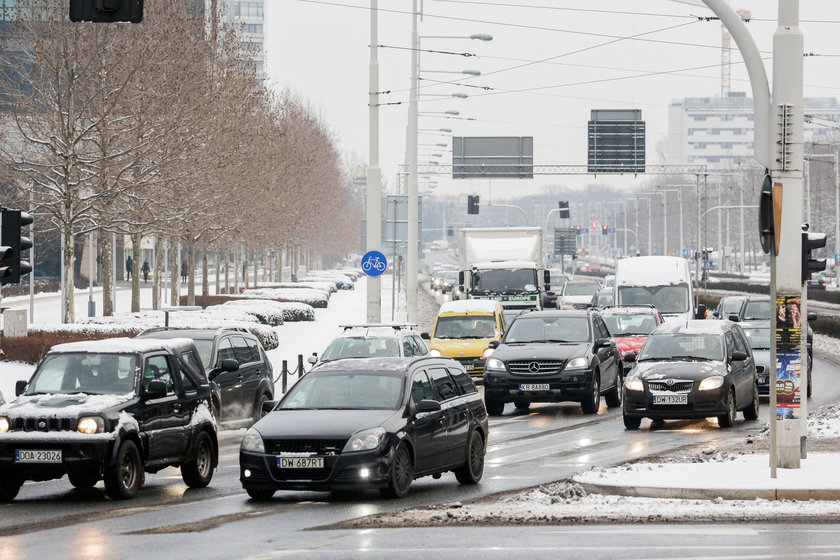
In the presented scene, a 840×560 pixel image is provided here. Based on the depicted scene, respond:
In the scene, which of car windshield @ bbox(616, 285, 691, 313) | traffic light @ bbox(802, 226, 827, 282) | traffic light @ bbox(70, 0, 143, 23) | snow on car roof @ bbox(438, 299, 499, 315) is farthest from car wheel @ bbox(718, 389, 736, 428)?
car windshield @ bbox(616, 285, 691, 313)

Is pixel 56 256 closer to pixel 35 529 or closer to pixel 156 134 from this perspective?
pixel 156 134

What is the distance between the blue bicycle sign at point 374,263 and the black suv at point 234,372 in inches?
492

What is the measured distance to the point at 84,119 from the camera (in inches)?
1524

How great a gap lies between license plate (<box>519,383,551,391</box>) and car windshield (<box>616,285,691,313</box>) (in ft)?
48.1

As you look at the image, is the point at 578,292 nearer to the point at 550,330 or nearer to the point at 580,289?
the point at 580,289

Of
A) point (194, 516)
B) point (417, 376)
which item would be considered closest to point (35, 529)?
point (194, 516)

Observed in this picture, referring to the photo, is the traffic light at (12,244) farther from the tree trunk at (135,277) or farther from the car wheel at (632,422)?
the tree trunk at (135,277)

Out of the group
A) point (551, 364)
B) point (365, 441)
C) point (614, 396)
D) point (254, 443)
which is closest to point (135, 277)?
point (614, 396)

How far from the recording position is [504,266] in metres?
46.8

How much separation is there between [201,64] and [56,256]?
53343 millimetres

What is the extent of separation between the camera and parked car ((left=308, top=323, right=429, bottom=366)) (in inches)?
1101

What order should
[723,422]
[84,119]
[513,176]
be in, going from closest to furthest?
[723,422] → [84,119] → [513,176]

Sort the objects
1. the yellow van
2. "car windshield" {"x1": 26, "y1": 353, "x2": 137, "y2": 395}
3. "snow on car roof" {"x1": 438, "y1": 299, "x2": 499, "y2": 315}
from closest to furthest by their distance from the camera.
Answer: "car windshield" {"x1": 26, "y1": 353, "x2": 137, "y2": 395} < the yellow van < "snow on car roof" {"x1": 438, "y1": 299, "x2": 499, "y2": 315}

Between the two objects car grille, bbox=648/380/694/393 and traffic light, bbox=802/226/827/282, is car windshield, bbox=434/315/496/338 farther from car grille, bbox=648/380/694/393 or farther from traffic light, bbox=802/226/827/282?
traffic light, bbox=802/226/827/282
